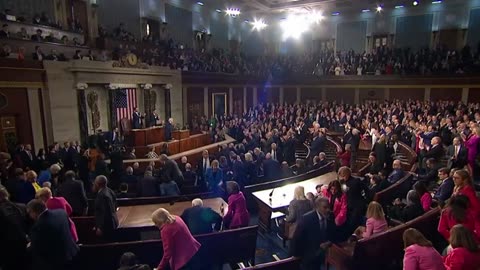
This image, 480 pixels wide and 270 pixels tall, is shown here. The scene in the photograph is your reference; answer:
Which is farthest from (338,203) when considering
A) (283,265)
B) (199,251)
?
(199,251)

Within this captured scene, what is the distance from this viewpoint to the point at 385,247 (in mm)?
4496

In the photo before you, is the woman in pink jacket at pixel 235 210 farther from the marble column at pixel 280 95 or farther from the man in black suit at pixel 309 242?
the marble column at pixel 280 95

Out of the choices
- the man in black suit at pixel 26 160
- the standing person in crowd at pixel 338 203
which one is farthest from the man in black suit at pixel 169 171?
the man in black suit at pixel 26 160

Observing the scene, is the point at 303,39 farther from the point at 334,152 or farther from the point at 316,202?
the point at 316,202

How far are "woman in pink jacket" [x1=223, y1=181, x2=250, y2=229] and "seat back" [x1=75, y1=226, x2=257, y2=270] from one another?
0.43 m

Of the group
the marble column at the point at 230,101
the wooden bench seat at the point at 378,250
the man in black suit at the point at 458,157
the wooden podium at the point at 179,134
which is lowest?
the wooden bench seat at the point at 378,250

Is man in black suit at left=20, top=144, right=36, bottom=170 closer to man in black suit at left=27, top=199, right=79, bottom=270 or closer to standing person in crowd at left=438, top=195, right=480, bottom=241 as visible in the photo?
man in black suit at left=27, top=199, right=79, bottom=270

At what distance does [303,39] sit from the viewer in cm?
2753

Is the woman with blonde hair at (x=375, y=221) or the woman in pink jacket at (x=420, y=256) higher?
the woman in pink jacket at (x=420, y=256)

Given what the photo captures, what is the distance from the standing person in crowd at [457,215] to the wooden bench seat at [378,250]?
0.60 m

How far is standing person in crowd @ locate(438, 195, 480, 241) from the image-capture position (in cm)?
380

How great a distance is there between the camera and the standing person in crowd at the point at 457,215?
380 centimetres

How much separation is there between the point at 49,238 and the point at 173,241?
1490 millimetres

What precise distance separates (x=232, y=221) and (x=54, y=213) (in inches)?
101
